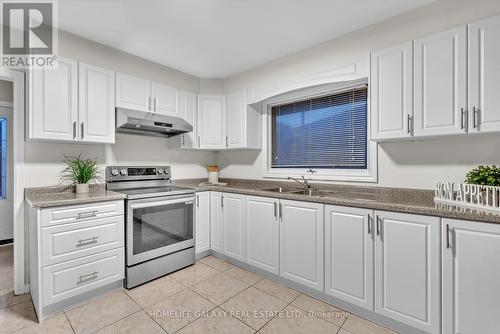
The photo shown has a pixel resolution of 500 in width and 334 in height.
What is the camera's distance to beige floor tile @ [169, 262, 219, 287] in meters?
2.38

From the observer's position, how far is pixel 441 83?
1.64 m

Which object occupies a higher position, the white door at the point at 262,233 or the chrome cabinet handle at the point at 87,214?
the chrome cabinet handle at the point at 87,214

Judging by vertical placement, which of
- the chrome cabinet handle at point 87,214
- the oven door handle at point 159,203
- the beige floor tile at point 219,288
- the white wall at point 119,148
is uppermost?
the white wall at point 119,148

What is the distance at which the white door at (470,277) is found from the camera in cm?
131

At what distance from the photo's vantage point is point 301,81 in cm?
260

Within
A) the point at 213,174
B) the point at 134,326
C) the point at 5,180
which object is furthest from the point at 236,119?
the point at 5,180

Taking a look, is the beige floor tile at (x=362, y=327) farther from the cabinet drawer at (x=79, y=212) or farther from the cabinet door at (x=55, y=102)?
the cabinet door at (x=55, y=102)

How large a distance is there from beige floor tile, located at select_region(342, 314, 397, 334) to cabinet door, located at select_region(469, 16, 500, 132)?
1.50 meters

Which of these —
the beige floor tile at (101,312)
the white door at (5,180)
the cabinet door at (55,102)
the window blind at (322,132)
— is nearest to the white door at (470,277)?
the window blind at (322,132)

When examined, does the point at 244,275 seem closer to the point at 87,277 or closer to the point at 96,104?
the point at 87,277

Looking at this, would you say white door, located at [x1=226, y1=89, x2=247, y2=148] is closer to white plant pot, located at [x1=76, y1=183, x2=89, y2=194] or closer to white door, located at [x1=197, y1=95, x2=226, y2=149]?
white door, located at [x1=197, y1=95, x2=226, y2=149]

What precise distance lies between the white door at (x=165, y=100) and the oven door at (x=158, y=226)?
110cm

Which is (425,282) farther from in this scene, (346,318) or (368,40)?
(368,40)

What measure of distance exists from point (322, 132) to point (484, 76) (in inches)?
55.4
